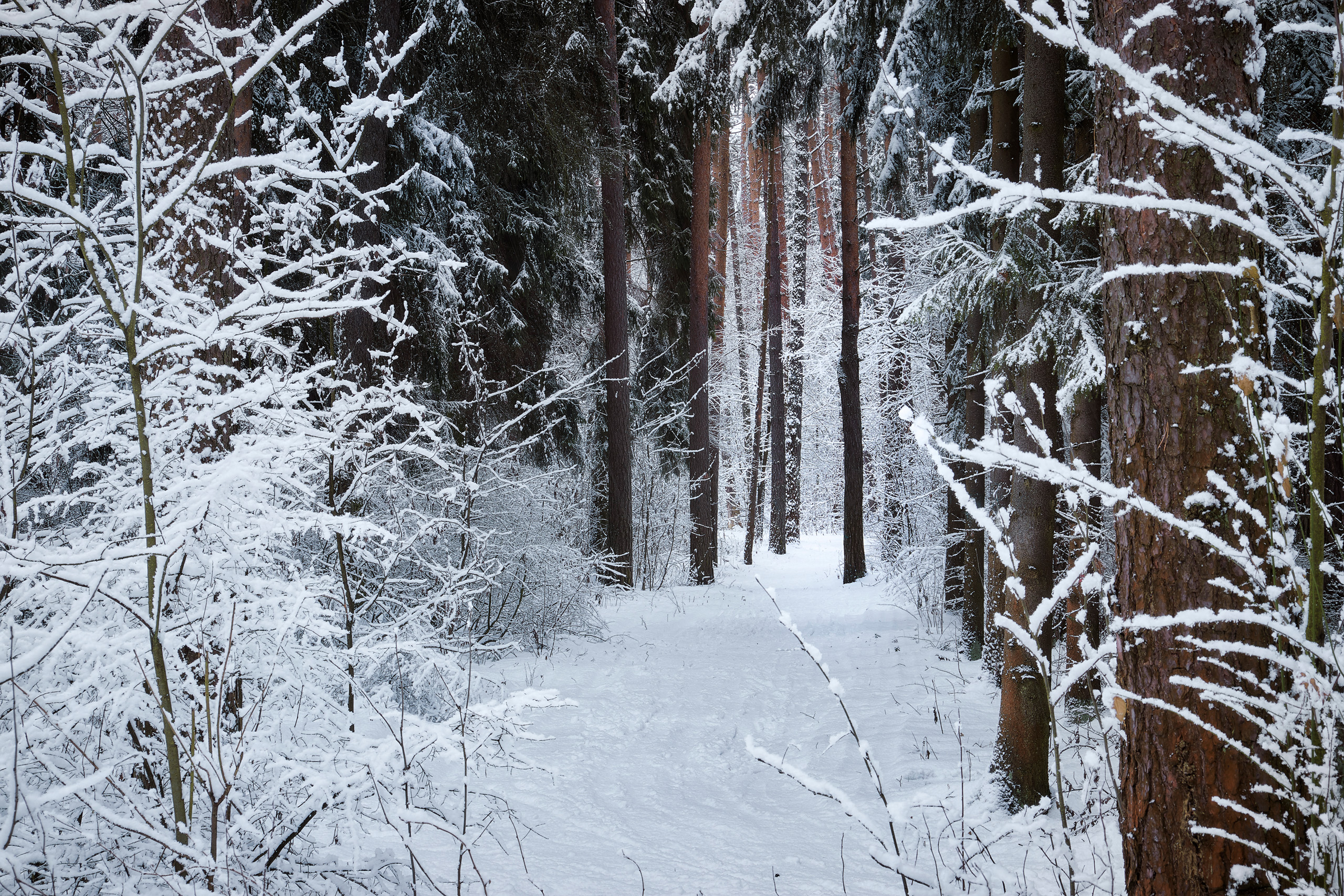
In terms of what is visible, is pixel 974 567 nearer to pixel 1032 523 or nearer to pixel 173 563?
pixel 1032 523

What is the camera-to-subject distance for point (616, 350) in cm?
1072

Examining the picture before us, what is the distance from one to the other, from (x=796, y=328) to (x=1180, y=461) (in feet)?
64.3

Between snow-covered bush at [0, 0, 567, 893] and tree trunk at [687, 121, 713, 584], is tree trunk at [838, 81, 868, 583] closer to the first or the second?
tree trunk at [687, 121, 713, 584]

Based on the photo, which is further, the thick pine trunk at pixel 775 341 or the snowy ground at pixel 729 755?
the thick pine trunk at pixel 775 341

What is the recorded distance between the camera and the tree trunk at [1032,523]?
4.04 meters

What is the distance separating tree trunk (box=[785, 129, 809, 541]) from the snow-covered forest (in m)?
8.41

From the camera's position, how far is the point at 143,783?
2.69 metres

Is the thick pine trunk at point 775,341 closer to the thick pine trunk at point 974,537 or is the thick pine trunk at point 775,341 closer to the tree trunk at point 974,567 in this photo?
the thick pine trunk at point 974,537

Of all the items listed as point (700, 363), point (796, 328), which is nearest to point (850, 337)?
point (700, 363)

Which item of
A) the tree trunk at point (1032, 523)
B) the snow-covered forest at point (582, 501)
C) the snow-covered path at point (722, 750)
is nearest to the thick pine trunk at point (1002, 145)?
the snow-covered forest at point (582, 501)

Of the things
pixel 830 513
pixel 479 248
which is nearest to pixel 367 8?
pixel 479 248

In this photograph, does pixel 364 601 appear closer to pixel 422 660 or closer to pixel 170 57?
pixel 422 660

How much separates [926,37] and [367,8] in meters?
5.60

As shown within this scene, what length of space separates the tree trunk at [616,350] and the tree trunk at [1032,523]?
644cm
